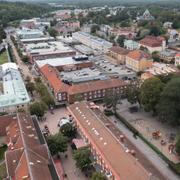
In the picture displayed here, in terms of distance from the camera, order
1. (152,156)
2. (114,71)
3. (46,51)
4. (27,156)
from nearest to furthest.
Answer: (27,156), (152,156), (114,71), (46,51)

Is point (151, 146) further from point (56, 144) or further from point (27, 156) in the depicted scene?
point (27, 156)

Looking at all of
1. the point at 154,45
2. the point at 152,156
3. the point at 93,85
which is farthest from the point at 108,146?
the point at 154,45

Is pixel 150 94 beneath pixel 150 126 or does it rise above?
above

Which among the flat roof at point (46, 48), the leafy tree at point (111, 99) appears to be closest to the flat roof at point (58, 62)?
the flat roof at point (46, 48)

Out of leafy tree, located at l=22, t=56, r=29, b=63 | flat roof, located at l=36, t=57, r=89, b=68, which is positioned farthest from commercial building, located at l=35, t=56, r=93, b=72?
leafy tree, located at l=22, t=56, r=29, b=63

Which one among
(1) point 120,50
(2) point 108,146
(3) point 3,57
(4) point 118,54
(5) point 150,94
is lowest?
(3) point 3,57

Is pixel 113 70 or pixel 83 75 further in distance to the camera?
pixel 113 70
